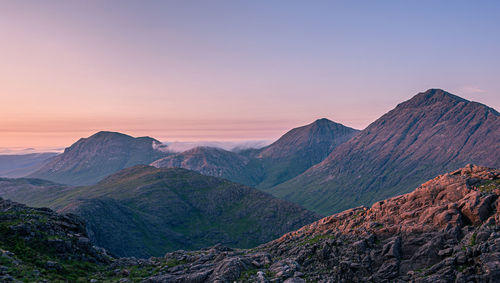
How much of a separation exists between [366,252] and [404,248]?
614 cm

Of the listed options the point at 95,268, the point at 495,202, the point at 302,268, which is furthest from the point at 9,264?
the point at 495,202

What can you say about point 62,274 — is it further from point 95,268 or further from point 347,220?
point 347,220

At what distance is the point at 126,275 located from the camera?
59.7 metres

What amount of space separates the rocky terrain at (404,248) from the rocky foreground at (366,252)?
13 centimetres

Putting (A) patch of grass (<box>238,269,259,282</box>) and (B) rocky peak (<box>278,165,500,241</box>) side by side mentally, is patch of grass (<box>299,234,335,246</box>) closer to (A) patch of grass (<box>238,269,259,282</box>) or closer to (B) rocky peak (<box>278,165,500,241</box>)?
(B) rocky peak (<box>278,165,500,241</box>)

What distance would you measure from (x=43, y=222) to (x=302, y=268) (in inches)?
2394

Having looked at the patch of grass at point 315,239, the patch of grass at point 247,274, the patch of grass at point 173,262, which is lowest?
the patch of grass at point 173,262

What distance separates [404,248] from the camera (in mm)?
49469

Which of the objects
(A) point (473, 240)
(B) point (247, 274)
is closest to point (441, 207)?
(A) point (473, 240)

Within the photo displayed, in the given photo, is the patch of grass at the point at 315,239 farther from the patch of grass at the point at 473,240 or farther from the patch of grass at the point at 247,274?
the patch of grass at the point at 473,240

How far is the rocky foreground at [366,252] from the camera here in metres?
43.9

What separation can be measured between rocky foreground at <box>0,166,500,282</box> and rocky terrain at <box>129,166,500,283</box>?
0.13m

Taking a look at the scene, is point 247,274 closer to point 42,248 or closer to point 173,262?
point 173,262

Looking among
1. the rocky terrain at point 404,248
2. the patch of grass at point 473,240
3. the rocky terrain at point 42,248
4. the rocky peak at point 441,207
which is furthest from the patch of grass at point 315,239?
the rocky terrain at point 42,248
